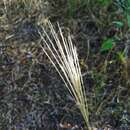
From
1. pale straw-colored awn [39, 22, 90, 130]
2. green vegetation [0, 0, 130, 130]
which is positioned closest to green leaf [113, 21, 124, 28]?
green vegetation [0, 0, 130, 130]

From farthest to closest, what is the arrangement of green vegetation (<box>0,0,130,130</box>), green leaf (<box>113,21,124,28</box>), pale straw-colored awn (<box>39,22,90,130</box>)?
green leaf (<box>113,21,124,28</box>) → green vegetation (<box>0,0,130,130</box>) → pale straw-colored awn (<box>39,22,90,130</box>)

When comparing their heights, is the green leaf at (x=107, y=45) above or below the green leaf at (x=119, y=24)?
below

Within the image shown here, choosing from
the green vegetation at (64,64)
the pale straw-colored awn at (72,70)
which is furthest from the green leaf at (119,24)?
the pale straw-colored awn at (72,70)

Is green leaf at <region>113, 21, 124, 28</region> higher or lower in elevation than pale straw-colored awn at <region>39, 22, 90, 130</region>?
higher

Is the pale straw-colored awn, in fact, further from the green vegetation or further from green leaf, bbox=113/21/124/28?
green leaf, bbox=113/21/124/28

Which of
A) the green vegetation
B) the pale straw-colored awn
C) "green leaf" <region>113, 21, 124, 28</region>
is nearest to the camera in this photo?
the pale straw-colored awn

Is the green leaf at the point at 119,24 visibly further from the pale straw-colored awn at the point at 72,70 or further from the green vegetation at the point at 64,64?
the pale straw-colored awn at the point at 72,70

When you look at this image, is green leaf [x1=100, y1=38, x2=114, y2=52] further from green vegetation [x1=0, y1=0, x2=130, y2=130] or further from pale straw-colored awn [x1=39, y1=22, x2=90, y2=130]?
pale straw-colored awn [x1=39, y1=22, x2=90, y2=130]

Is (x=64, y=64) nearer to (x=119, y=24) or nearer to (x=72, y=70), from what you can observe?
(x=72, y=70)

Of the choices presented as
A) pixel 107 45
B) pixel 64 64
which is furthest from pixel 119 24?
pixel 64 64

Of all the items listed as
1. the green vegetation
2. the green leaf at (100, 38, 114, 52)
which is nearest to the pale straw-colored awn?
the green vegetation

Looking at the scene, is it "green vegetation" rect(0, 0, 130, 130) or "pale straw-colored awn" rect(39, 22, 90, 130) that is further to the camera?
"green vegetation" rect(0, 0, 130, 130)

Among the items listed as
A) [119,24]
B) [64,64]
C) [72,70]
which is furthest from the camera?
[119,24]

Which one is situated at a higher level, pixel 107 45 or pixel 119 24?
pixel 119 24
